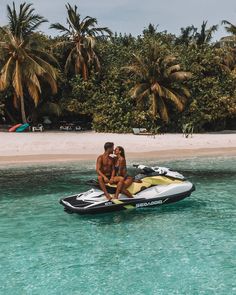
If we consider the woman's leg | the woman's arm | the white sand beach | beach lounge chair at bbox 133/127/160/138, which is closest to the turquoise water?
the woman's leg

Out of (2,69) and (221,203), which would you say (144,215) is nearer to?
(221,203)

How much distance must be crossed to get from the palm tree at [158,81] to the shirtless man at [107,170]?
88.5 ft

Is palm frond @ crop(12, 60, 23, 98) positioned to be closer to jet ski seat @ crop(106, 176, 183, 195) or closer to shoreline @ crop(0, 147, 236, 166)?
shoreline @ crop(0, 147, 236, 166)

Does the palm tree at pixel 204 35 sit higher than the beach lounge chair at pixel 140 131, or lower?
higher

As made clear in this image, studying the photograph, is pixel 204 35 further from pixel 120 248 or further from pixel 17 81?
pixel 120 248

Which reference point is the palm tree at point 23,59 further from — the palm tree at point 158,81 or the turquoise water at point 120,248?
the turquoise water at point 120,248

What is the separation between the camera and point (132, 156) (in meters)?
25.2

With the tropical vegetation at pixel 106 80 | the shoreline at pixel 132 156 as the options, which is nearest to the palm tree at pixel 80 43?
the tropical vegetation at pixel 106 80

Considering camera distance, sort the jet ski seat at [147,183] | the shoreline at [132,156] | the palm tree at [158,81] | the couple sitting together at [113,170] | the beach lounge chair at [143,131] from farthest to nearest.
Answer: the palm tree at [158,81]
the beach lounge chair at [143,131]
the shoreline at [132,156]
the jet ski seat at [147,183]
the couple sitting together at [113,170]

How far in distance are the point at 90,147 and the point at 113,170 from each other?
1740 centimetres

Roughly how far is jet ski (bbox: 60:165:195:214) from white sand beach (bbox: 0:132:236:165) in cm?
1311

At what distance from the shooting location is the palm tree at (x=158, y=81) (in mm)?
37938

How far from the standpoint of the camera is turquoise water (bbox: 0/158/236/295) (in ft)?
22.6

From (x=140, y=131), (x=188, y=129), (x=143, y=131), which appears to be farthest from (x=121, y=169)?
(x=188, y=129)
